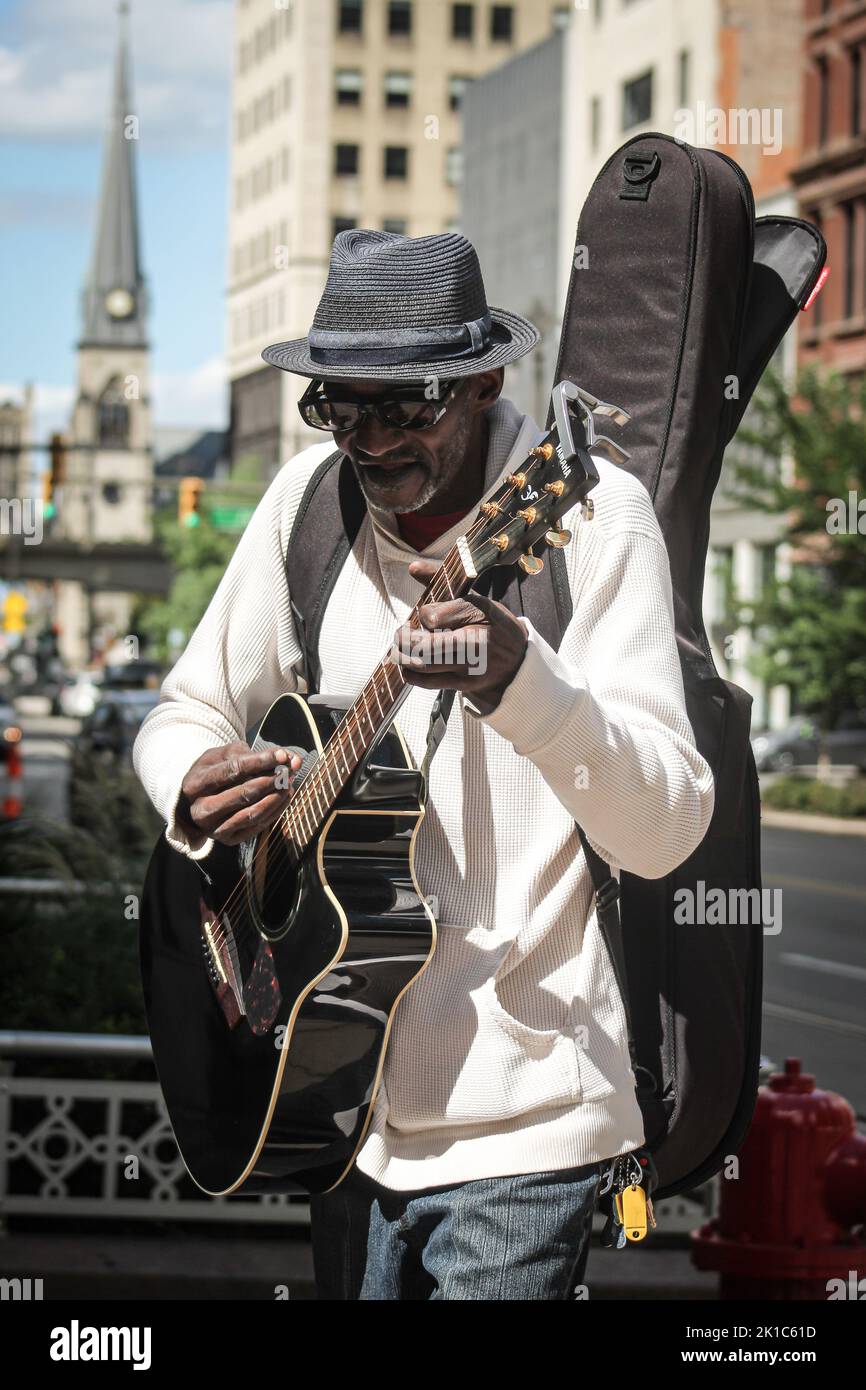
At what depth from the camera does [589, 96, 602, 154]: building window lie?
54062mm

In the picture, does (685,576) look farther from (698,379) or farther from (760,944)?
(760,944)

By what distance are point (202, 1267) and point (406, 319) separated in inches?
149

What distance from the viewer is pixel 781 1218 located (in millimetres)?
4781

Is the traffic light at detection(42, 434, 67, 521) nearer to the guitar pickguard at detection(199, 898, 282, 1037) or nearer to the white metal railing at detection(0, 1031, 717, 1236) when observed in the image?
the white metal railing at detection(0, 1031, 717, 1236)

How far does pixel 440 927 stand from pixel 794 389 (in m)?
28.6

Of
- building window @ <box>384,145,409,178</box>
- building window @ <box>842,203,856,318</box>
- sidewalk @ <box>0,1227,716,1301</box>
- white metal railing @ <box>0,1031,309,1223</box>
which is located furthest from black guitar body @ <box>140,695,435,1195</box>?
building window @ <box>384,145,409,178</box>

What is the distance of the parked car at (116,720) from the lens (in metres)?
24.5

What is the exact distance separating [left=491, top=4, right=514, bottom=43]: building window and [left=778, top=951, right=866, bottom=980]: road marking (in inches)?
3102

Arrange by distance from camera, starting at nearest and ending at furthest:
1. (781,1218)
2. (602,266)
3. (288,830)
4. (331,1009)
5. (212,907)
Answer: (331,1009) < (288,830) < (212,907) < (602,266) < (781,1218)

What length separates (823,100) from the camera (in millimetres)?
44625

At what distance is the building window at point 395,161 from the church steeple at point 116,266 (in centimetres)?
3660

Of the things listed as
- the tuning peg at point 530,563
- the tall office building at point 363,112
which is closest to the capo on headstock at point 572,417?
the tuning peg at point 530,563

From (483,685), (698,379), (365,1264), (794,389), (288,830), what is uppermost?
(794,389)
